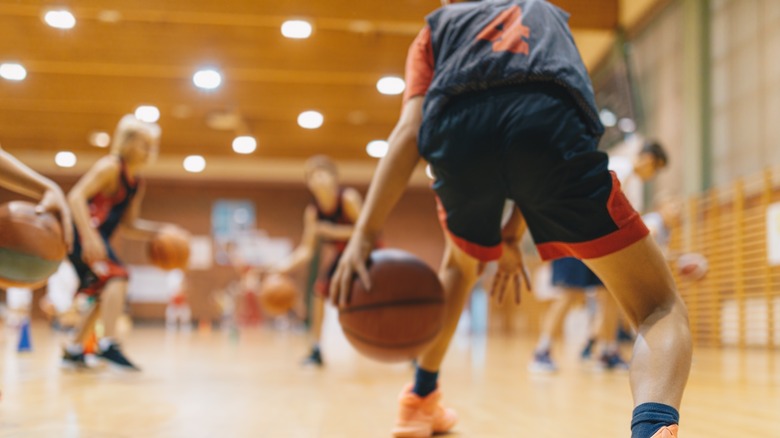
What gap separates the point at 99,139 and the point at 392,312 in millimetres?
13924

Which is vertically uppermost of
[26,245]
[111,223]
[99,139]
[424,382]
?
[99,139]

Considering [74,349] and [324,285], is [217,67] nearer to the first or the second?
[324,285]

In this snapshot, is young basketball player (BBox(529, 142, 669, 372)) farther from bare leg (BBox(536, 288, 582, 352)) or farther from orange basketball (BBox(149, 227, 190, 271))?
orange basketball (BBox(149, 227, 190, 271))

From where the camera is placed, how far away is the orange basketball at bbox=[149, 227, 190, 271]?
4.73 metres

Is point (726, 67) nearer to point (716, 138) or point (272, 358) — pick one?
point (716, 138)

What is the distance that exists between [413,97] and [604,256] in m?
0.66

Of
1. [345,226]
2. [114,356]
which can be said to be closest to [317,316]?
[345,226]

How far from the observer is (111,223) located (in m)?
4.68

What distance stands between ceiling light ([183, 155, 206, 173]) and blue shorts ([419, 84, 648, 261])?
15.3 metres

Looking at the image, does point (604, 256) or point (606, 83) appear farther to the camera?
point (606, 83)

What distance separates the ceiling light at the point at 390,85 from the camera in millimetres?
7945

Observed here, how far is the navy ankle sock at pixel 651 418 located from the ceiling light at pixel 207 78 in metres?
9.09

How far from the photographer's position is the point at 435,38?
76.9 inches

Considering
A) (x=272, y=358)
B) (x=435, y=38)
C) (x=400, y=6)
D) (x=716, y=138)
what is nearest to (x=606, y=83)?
(x=716, y=138)
